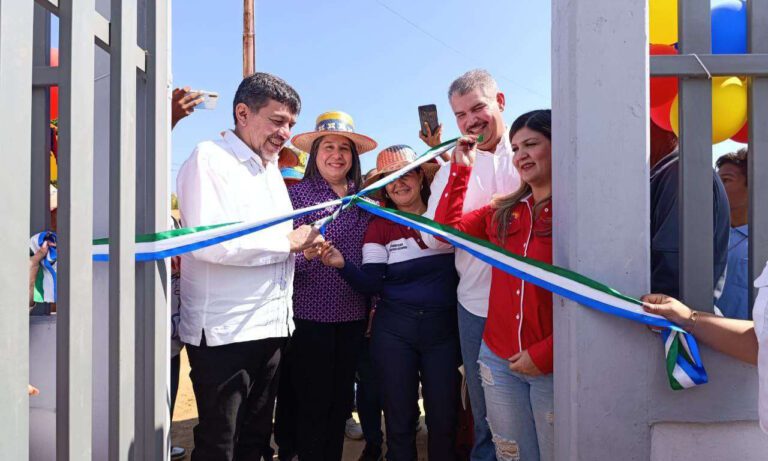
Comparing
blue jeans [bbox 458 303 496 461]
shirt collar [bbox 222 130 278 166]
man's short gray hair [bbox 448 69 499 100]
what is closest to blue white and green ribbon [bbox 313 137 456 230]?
man's short gray hair [bbox 448 69 499 100]

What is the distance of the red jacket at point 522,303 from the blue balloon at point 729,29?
80 cm

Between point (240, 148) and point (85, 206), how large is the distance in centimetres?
104

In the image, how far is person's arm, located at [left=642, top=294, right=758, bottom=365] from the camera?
1464mm

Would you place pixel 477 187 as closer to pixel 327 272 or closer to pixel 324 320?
pixel 327 272

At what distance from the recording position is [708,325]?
152 cm

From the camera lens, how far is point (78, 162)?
135 cm

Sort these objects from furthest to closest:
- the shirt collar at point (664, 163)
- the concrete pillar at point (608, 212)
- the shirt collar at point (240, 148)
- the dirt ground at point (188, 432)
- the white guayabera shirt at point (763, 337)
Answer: the dirt ground at point (188, 432) → the shirt collar at point (240, 148) → the shirt collar at point (664, 163) → the concrete pillar at point (608, 212) → the white guayabera shirt at point (763, 337)

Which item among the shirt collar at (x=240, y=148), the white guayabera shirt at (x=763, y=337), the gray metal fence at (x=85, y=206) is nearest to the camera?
the gray metal fence at (x=85, y=206)

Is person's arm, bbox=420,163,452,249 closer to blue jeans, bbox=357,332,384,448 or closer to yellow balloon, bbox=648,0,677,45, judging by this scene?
yellow balloon, bbox=648,0,677,45

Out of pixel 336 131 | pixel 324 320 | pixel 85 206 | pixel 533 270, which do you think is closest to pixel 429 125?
pixel 336 131

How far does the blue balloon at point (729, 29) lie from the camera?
1.63 m

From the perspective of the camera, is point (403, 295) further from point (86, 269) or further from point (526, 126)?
point (86, 269)

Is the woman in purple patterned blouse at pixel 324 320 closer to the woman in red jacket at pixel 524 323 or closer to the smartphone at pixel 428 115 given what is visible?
the smartphone at pixel 428 115

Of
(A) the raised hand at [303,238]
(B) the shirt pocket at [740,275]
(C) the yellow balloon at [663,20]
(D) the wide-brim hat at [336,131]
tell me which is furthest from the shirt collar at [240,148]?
(B) the shirt pocket at [740,275]
